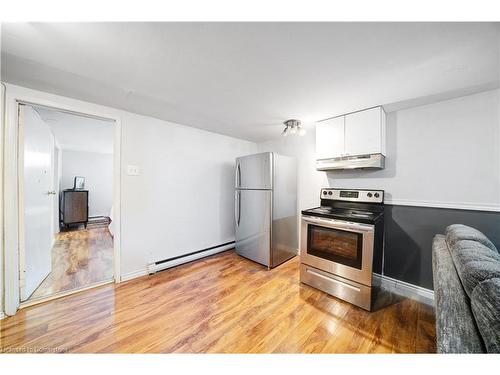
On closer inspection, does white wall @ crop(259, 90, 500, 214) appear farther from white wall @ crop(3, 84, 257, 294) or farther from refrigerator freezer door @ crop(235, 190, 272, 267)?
white wall @ crop(3, 84, 257, 294)

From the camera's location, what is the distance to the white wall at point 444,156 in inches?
63.8

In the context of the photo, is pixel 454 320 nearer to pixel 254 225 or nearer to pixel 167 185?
pixel 254 225

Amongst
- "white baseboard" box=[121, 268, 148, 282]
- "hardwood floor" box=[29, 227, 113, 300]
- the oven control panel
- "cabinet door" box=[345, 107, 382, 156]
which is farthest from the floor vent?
"cabinet door" box=[345, 107, 382, 156]

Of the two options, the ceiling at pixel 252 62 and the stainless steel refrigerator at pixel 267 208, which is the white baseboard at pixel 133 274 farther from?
the ceiling at pixel 252 62

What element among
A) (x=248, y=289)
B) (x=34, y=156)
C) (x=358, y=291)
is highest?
(x=34, y=156)

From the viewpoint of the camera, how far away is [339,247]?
1.90 metres

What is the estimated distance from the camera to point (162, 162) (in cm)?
251

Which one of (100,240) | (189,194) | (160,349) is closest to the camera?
(160,349)

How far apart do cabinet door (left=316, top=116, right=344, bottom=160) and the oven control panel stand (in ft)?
1.70

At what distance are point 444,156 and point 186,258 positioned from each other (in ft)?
11.0

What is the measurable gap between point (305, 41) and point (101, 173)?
6.81 m

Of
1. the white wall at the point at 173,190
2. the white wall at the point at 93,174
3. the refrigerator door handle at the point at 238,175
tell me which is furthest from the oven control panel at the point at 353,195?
the white wall at the point at 93,174
